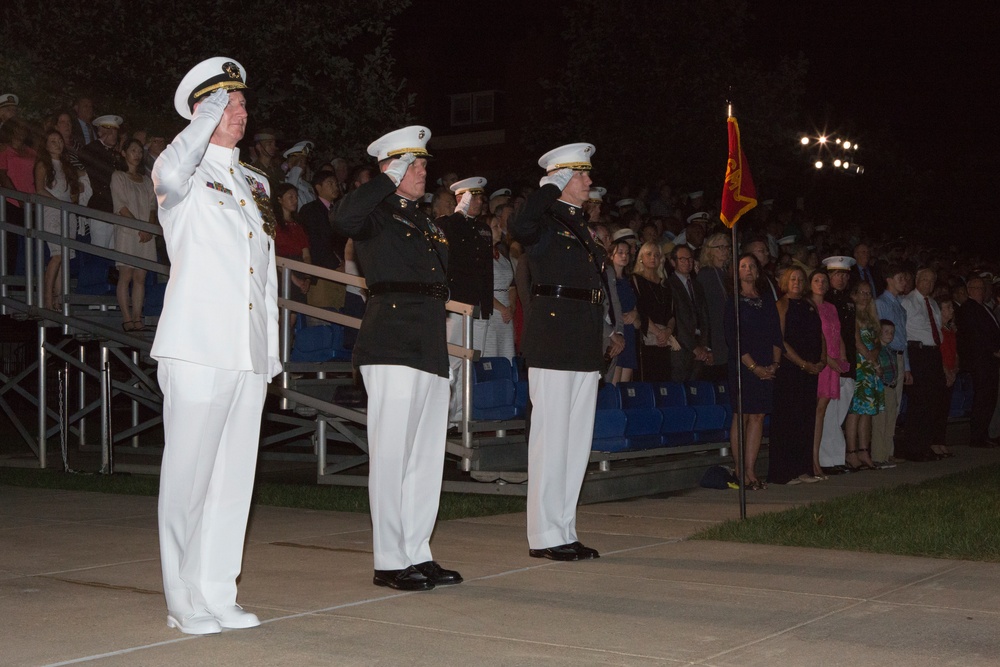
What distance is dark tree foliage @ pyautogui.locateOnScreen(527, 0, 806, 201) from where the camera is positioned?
94.5 feet

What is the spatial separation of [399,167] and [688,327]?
673 centimetres

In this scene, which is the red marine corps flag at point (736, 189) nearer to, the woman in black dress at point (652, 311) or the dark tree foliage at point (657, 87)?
the woman in black dress at point (652, 311)

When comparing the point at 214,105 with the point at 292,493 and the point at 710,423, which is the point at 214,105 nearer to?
the point at 292,493

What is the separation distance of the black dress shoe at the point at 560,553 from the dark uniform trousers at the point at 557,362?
4 cm

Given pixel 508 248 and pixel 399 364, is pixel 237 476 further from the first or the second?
pixel 508 248

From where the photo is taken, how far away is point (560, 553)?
7.61m

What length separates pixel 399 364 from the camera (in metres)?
6.74

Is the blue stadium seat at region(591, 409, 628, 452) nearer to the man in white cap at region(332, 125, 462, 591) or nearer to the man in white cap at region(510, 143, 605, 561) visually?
the man in white cap at region(510, 143, 605, 561)

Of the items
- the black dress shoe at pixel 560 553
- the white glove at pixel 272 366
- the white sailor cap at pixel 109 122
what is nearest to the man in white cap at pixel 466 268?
the black dress shoe at pixel 560 553

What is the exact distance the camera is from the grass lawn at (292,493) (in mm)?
10008

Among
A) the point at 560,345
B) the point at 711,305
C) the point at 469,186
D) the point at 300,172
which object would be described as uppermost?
the point at 300,172

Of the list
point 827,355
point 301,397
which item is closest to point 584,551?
point 301,397

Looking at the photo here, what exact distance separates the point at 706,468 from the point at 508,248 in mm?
2826

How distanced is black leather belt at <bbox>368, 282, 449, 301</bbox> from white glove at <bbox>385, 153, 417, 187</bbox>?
525 millimetres
